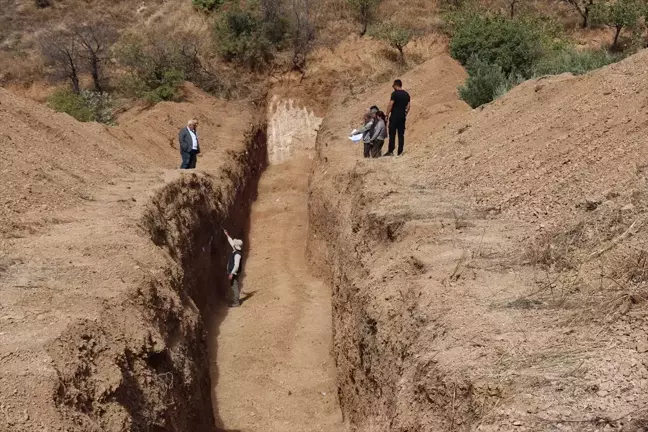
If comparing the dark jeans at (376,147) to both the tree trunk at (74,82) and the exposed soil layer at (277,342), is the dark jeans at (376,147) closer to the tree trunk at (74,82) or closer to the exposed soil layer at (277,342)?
the exposed soil layer at (277,342)

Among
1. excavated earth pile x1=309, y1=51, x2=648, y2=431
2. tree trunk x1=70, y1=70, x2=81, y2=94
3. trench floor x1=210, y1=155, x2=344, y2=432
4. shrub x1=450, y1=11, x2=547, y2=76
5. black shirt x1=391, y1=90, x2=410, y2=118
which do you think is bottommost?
trench floor x1=210, y1=155, x2=344, y2=432

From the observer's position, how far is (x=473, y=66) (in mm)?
17219

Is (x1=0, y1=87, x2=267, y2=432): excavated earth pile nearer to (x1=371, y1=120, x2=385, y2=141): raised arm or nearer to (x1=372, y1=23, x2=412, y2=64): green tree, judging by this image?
(x1=371, y1=120, x2=385, y2=141): raised arm

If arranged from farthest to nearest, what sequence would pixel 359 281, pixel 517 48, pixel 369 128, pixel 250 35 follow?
pixel 250 35 → pixel 517 48 → pixel 369 128 → pixel 359 281

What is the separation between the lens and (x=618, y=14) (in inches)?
912

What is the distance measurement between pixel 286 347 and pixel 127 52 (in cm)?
1451

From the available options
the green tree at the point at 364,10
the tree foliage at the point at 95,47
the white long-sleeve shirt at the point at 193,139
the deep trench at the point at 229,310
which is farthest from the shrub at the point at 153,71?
the white long-sleeve shirt at the point at 193,139

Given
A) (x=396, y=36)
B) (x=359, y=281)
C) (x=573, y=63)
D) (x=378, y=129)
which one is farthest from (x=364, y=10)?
(x=359, y=281)

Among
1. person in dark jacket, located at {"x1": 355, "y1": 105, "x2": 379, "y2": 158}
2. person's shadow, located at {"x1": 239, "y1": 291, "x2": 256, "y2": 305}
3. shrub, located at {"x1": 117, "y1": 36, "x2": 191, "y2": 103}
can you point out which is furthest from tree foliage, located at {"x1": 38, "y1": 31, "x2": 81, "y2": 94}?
person in dark jacket, located at {"x1": 355, "y1": 105, "x2": 379, "y2": 158}

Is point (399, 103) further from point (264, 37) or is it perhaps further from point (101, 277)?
point (264, 37)

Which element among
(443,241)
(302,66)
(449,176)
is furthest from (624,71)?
(302,66)

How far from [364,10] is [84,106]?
13.0 metres

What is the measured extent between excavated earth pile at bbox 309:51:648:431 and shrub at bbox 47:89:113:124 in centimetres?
834

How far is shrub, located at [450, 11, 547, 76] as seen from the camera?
17.9 m
